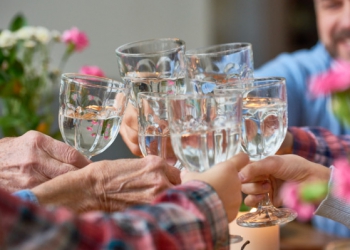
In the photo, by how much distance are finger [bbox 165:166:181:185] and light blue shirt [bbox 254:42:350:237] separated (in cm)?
129

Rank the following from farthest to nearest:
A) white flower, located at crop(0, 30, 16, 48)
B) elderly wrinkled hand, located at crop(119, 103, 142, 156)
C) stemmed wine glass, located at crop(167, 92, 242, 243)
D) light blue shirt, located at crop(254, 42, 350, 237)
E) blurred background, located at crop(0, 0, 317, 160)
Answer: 1. blurred background, located at crop(0, 0, 317, 160)
2. light blue shirt, located at crop(254, 42, 350, 237)
3. white flower, located at crop(0, 30, 16, 48)
4. elderly wrinkled hand, located at crop(119, 103, 142, 156)
5. stemmed wine glass, located at crop(167, 92, 242, 243)

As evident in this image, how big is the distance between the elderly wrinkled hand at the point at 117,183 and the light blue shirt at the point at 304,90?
1328 millimetres

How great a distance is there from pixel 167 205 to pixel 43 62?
127 cm

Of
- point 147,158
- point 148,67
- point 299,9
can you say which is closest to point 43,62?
point 148,67

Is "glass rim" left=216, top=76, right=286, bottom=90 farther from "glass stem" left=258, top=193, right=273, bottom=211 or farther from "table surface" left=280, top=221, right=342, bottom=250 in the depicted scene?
"table surface" left=280, top=221, right=342, bottom=250

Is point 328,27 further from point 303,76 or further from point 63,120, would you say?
point 63,120

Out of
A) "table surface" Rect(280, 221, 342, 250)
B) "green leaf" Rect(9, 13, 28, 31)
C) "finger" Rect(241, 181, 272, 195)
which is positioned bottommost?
"table surface" Rect(280, 221, 342, 250)

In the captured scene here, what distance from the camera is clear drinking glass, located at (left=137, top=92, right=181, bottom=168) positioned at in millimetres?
863

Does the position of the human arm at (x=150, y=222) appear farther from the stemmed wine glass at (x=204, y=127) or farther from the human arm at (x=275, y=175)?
the human arm at (x=275, y=175)

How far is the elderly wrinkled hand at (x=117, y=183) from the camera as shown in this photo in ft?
2.67

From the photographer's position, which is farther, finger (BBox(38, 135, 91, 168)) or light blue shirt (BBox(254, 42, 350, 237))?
light blue shirt (BBox(254, 42, 350, 237))

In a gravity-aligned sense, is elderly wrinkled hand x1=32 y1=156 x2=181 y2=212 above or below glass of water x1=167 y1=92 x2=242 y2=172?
below

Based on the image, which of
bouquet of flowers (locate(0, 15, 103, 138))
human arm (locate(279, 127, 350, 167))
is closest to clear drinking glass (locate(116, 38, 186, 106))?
human arm (locate(279, 127, 350, 167))

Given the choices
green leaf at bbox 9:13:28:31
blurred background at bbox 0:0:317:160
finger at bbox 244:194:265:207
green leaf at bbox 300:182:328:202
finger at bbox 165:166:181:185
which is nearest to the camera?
green leaf at bbox 300:182:328:202
